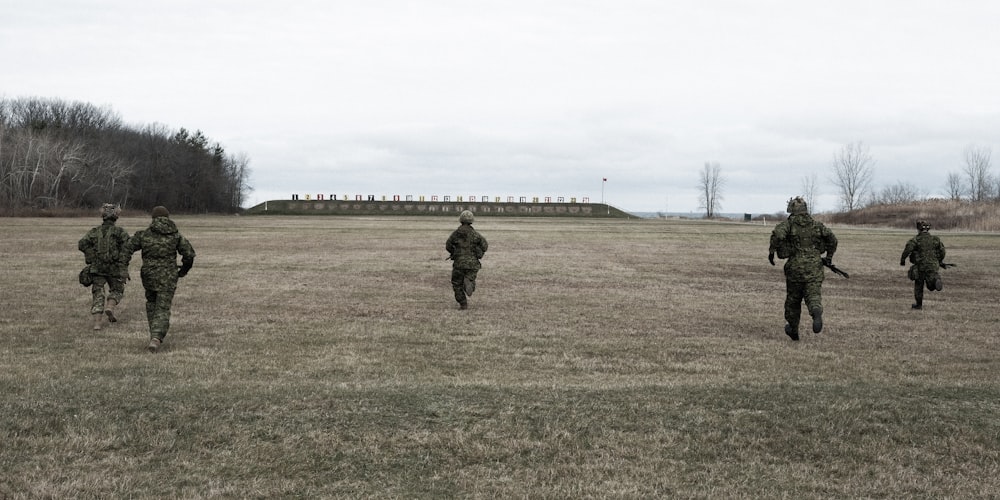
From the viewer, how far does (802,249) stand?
44.9ft

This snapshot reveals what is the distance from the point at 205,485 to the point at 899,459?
6.33m

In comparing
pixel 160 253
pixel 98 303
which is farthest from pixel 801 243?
pixel 98 303

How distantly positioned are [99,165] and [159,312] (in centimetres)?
9296

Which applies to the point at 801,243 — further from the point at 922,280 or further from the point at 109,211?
the point at 109,211

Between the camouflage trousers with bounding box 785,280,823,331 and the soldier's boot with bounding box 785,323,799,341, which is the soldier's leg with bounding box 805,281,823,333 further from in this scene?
the soldier's boot with bounding box 785,323,799,341

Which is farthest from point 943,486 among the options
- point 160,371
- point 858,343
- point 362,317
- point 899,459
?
point 362,317

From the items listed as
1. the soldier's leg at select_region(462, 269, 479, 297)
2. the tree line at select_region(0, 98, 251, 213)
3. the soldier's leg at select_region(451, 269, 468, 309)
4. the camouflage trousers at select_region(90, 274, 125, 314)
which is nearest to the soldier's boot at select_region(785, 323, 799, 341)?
the soldier's leg at select_region(462, 269, 479, 297)

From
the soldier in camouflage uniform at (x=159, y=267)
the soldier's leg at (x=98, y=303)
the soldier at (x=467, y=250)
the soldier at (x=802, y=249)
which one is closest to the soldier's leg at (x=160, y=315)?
the soldier in camouflage uniform at (x=159, y=267)

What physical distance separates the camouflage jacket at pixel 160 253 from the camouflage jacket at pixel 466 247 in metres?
6.38

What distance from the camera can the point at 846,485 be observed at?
6.46 meters

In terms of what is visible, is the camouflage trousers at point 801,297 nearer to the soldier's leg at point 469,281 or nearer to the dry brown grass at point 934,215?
the soldier's leg at point 469,281

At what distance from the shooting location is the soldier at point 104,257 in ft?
47.6

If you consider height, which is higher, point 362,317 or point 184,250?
point 184,250

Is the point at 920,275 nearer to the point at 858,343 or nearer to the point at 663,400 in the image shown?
the point at 858,343
